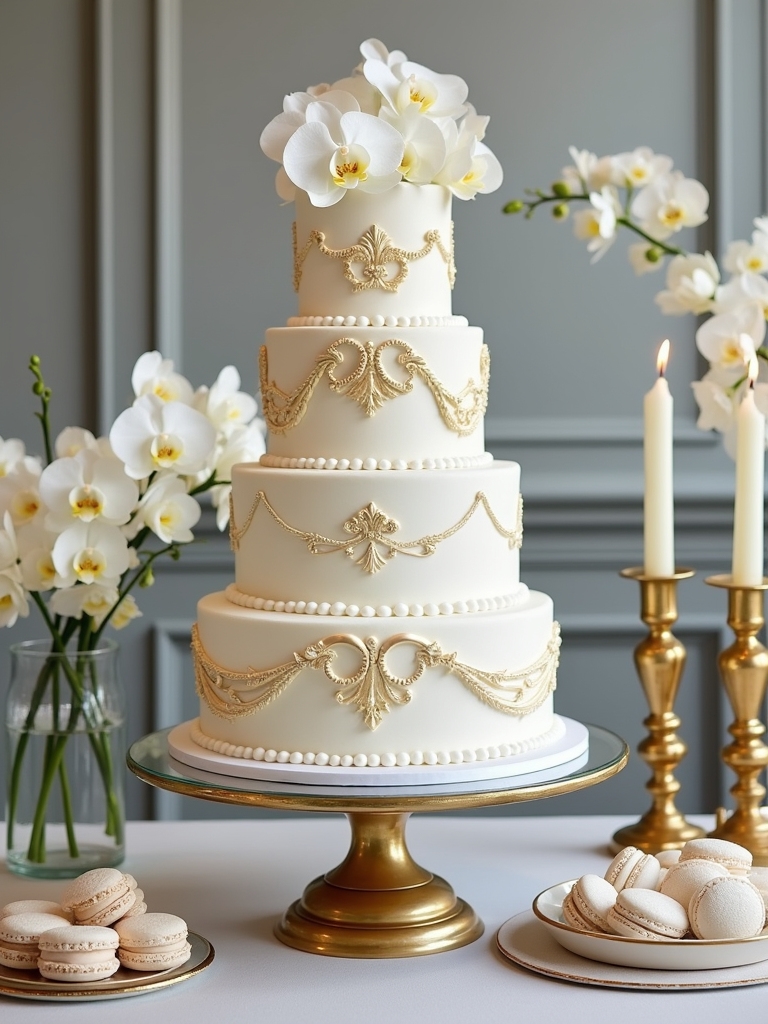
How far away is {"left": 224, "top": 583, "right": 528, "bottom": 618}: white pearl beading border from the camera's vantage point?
4.80 ft

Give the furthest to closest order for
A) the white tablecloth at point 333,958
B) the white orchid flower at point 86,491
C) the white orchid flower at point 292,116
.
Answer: the white orchid flower at point 86,491 → the white orchid flower at point 292,116 → the white tablecloth at point 333,958

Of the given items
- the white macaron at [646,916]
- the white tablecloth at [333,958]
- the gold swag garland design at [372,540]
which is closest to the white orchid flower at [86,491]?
the gold swag garland design at [372,540]

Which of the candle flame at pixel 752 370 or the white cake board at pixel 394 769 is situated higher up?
the candle flame at pixel 752 370

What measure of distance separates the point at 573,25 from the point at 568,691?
1428mm

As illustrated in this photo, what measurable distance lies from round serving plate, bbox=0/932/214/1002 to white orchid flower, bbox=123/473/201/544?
0.54m

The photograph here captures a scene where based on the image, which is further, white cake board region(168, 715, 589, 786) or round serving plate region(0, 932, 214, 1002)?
white cake board region(168, 715, 589, 786)

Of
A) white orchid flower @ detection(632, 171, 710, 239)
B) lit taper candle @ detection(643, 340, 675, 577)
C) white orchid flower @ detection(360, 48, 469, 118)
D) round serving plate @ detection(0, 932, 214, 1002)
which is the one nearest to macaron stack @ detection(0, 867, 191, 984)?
round serving plate @ detection(0, 932, 214, 1002)

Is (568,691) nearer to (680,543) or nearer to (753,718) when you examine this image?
(680,543)

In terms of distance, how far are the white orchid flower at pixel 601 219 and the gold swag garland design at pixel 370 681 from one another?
669 mm

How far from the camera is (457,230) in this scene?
2816mm

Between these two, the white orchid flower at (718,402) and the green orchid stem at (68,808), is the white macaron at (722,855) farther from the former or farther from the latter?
the green orchid stem at (68,808)

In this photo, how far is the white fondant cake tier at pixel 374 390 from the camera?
4.94 ft

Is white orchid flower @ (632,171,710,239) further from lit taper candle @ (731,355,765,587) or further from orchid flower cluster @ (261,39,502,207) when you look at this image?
orchid flower cluster @ (261,39,502,207)

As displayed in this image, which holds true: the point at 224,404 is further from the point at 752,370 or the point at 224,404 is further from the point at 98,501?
the point at 752,370
